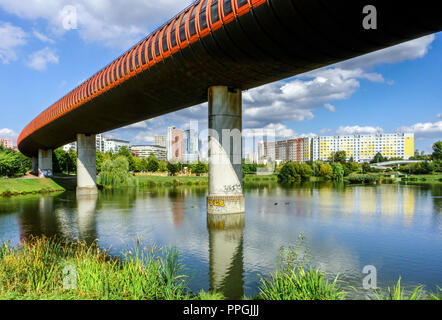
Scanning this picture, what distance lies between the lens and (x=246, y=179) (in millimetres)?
93438

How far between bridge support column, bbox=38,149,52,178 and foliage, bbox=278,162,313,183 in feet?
216

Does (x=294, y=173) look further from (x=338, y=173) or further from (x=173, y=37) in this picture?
(x=173, y=37)

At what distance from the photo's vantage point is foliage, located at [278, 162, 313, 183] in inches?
3693

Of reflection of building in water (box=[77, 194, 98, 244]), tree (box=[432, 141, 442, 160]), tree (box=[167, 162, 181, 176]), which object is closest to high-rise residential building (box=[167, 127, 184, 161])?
tree (box=[167, 162, 181, 176])

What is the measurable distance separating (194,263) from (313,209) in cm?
2003

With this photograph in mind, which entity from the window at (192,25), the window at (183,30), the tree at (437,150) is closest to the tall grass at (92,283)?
the window at (192,25)

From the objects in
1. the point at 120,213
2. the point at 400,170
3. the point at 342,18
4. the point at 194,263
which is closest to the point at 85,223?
the point at 120,213

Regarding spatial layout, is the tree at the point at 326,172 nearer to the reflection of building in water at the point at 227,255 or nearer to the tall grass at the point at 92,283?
the reflection of building in water at the point at 227,255

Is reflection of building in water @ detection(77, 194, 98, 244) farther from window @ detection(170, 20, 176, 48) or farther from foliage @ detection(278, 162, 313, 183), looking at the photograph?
foliage @ detection(278, 162, 313, 183)

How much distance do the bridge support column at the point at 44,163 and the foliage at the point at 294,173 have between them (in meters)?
66.0

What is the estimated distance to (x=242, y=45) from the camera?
63.4 ft

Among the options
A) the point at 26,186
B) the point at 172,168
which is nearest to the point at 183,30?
the point at 26,186

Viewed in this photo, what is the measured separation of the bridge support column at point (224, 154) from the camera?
26.4 m
